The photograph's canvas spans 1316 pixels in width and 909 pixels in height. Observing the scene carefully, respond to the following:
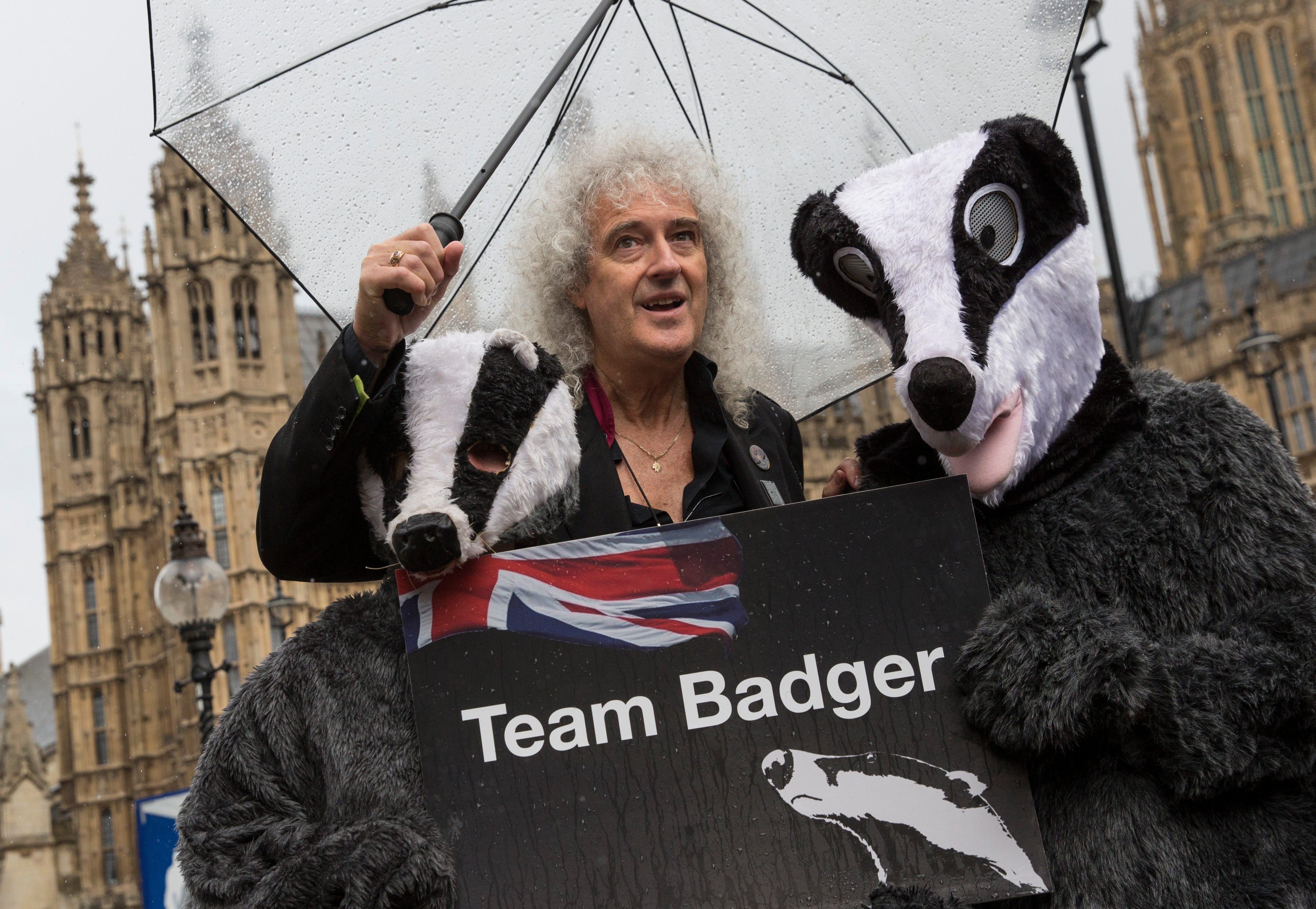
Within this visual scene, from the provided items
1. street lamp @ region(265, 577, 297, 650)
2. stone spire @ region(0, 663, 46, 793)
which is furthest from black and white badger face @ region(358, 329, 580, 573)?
stone spire @ region(0, 663, 46, 793)

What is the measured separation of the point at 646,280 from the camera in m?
2.71

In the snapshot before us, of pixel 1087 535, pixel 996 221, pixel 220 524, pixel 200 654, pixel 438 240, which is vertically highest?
pixel 220 524

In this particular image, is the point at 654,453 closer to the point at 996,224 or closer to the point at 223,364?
the point at 996,224

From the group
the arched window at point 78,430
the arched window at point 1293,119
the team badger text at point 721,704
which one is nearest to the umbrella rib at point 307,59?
the team badger text at point 721,704

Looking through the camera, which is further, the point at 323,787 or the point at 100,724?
the point at 100,724

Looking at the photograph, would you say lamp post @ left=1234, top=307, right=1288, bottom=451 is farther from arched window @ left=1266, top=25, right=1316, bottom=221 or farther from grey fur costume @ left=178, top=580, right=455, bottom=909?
arched window @ left=1266, top=25, right=1316, bottom=221

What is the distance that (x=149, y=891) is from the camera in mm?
6293

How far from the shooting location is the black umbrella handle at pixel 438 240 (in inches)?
86.0

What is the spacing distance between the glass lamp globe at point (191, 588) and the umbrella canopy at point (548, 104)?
8456 mm

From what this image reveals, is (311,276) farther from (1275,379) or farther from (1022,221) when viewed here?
(1275,379)

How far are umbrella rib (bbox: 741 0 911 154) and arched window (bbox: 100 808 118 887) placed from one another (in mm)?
47454

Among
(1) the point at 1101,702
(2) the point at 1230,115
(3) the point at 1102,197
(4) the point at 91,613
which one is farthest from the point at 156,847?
(2) the point at 1230,115

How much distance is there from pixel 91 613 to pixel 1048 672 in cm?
5035

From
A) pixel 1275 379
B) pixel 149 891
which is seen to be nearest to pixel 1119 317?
pixel 149 891
